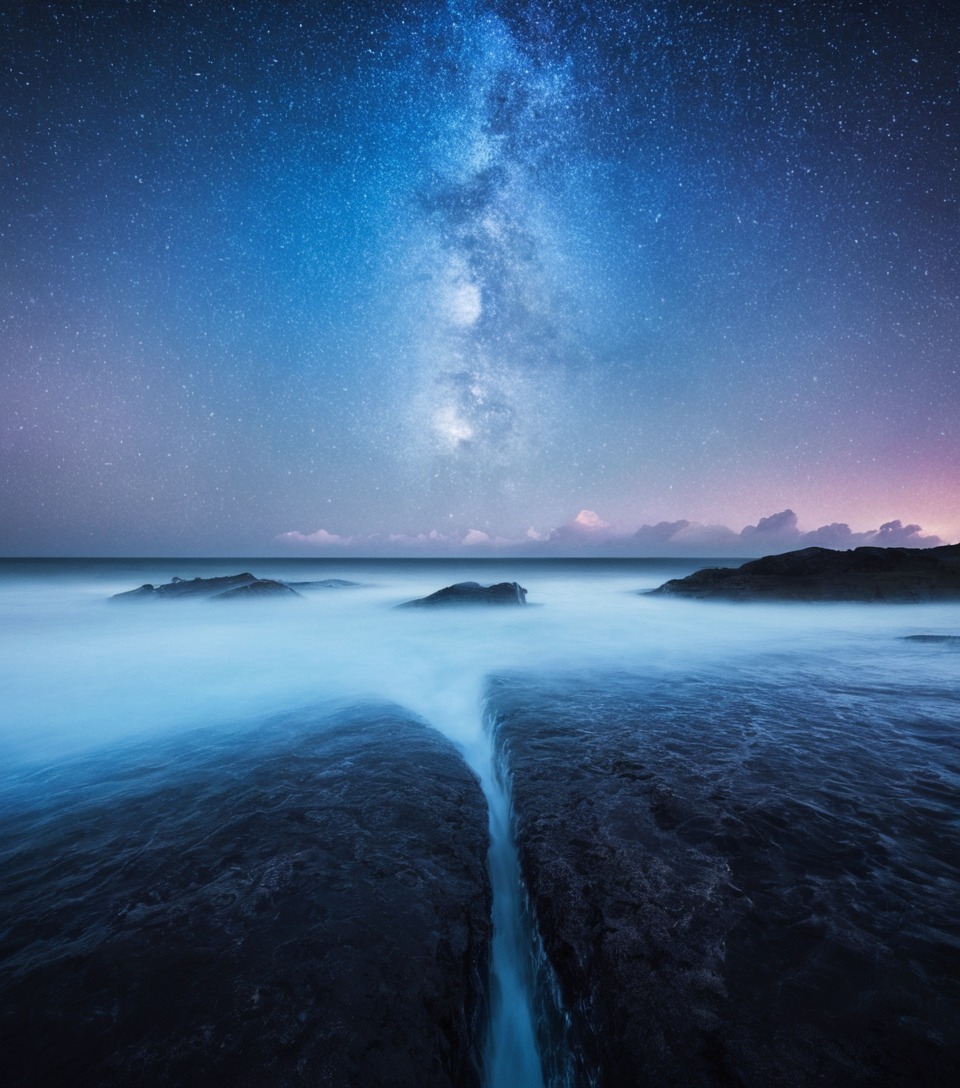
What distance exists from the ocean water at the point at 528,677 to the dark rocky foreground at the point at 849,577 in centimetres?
138

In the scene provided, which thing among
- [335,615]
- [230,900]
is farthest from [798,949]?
[335,615]

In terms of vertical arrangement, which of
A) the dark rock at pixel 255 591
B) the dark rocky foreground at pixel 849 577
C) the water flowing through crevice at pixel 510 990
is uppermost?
the dark rocky foreground at pixel 849 577

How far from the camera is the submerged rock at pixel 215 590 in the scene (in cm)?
2531

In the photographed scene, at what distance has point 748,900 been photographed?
296 centimetres

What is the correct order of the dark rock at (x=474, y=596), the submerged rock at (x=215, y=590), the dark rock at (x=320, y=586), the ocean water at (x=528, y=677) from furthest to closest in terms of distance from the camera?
the dark rock at (x=320, y=586) → the submerged rock at (x=215, y=590) → the dark rock at (x=474, y=596) → the ocean water at (x=528, y=677)

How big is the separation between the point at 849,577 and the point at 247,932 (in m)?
25.6

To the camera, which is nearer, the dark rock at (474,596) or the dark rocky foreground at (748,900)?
the dark rocky foreground at (748,900)

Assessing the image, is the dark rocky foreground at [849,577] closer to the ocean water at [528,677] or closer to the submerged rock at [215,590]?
the ocean water at [528,677]

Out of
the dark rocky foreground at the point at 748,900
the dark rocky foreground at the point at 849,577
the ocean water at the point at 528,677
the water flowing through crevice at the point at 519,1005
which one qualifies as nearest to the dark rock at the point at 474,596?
the ocean water at the point at 528,677

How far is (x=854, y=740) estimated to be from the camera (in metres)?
5.50

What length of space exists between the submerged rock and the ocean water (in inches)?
241

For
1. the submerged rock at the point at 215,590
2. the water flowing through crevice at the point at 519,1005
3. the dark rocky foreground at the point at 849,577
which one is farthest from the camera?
the submerged rock at the point at 215,590

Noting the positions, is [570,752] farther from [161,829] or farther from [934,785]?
[161,829]

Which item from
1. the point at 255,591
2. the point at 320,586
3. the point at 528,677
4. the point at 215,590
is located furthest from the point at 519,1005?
the point at 320,586
